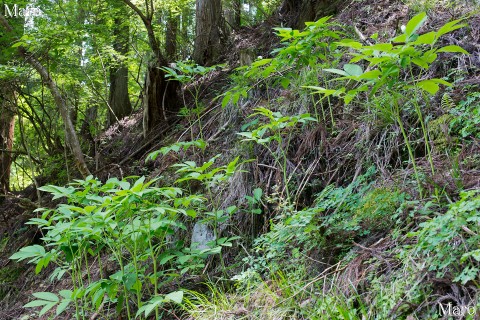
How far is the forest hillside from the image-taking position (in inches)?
78.4

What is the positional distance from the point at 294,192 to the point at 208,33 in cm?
468

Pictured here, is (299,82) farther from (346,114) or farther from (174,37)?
(174,37)

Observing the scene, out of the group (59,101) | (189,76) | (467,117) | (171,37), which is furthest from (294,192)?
(171,37)

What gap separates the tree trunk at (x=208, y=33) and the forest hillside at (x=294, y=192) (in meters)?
0.71

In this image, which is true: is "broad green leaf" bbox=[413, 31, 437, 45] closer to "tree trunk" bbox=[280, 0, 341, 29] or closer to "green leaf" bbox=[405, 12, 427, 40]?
"green leaf" bbox=[405, 12, 427, 40]

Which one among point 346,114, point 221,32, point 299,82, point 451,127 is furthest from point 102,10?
point 451,127

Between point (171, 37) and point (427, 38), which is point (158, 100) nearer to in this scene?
point (171, 37)

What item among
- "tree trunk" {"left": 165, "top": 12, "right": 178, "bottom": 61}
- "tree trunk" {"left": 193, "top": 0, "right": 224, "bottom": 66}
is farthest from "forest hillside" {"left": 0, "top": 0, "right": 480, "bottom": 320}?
"tree trunk" {"left": 165, "top": 12, "right": 178, "bottom": 61}

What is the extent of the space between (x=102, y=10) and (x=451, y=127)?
21.0 feet

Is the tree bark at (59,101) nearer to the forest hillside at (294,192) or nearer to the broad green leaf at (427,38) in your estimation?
the forest hillside at (294,192)

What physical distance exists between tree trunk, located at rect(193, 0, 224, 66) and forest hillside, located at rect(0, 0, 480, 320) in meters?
0.71

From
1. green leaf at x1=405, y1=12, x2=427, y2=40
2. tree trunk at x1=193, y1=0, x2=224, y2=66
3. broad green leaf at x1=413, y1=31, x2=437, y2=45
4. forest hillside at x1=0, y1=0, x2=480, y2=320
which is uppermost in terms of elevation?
tree trunk at x1=193, y1=0, x2=224, y2=66

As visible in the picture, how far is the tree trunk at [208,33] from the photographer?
727 cm

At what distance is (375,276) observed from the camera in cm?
204
